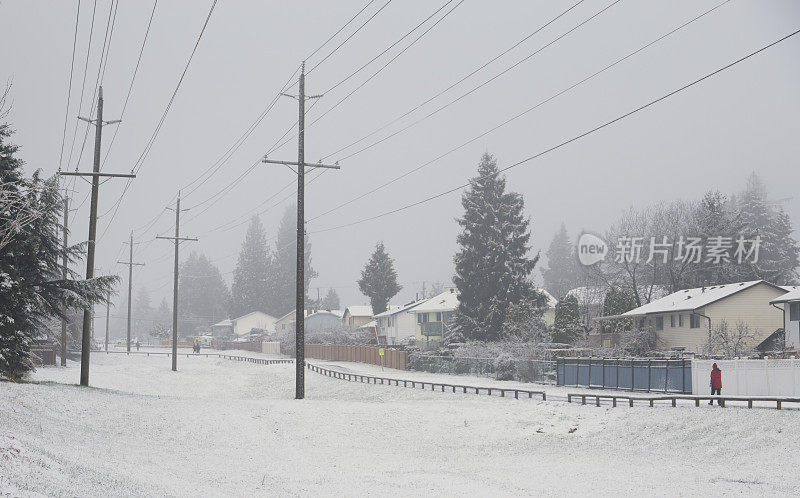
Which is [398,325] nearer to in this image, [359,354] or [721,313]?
[359,354]

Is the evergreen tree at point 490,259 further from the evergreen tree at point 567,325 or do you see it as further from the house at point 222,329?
the house at point 222,329

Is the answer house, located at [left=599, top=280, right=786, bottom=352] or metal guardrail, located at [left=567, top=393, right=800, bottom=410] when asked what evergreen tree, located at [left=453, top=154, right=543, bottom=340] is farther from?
metal guardrail, located at [left=567, top=393, right=800, bottom=410]

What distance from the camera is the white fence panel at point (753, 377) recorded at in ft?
108

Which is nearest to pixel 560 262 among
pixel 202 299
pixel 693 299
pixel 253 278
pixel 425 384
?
pixel 253 278

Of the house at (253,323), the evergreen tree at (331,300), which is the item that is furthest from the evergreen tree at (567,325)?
the evergreen tree at (331,300)

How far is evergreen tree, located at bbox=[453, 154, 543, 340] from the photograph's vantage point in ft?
215

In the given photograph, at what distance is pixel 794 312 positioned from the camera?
47.1 m

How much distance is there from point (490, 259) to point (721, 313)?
20.1 m

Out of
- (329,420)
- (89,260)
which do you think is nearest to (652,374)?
(329,420)

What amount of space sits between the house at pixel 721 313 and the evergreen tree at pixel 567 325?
8453mm

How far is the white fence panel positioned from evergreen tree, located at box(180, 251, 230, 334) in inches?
6078

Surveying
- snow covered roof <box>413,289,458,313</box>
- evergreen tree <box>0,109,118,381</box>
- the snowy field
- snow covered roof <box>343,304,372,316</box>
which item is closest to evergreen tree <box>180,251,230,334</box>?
snow covered roof <box>343,304,372,316</box>

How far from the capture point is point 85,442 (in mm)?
19531

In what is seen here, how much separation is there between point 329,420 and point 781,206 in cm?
8902
